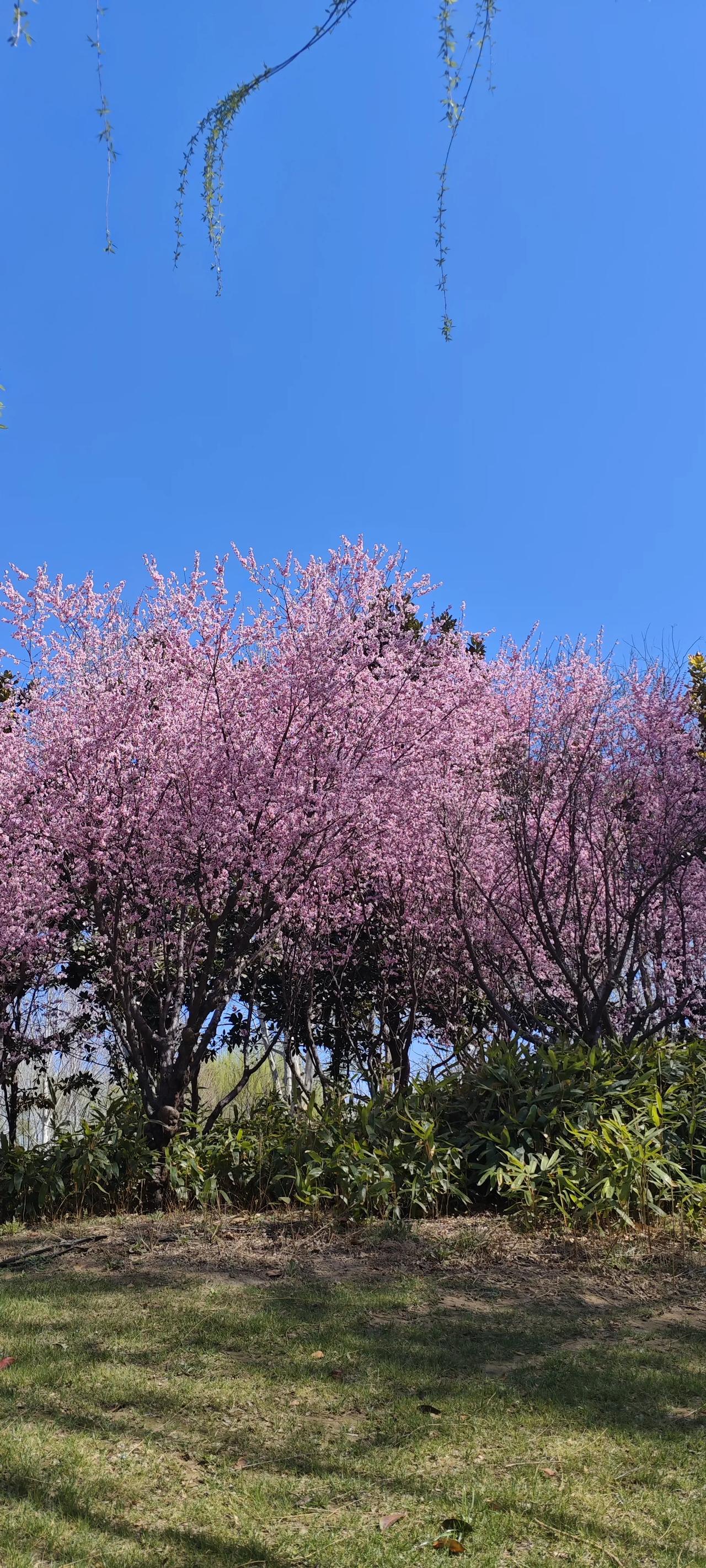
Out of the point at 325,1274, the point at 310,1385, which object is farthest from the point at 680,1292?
the point at 310,1385

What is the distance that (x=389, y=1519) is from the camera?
3980 mm

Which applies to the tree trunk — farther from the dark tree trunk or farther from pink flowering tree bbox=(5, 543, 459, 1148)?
the dark tree trunk

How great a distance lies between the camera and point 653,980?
43.2 feet

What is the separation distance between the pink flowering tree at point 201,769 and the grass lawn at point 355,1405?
111 inches

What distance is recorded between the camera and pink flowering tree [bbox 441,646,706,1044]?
10461 millimetres

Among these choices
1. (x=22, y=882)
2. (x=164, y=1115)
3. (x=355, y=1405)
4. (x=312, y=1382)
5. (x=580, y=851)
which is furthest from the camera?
(x=580, y=851)

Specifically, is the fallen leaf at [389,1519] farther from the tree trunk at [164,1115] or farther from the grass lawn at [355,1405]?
the tree trunk at [164,1115]

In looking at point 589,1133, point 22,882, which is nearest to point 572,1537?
point 589,1133

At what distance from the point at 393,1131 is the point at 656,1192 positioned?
2101 millimetres

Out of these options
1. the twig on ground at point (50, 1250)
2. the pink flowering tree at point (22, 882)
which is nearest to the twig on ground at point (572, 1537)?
the twig on ground at point (50, 1250)

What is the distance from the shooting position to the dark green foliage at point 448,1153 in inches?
315

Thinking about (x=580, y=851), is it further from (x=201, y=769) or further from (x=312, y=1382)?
(x=312, y=1382)

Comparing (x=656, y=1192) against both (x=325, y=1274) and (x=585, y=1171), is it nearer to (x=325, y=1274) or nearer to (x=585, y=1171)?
(x=585, y=1171)

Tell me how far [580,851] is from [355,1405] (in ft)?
25.6
